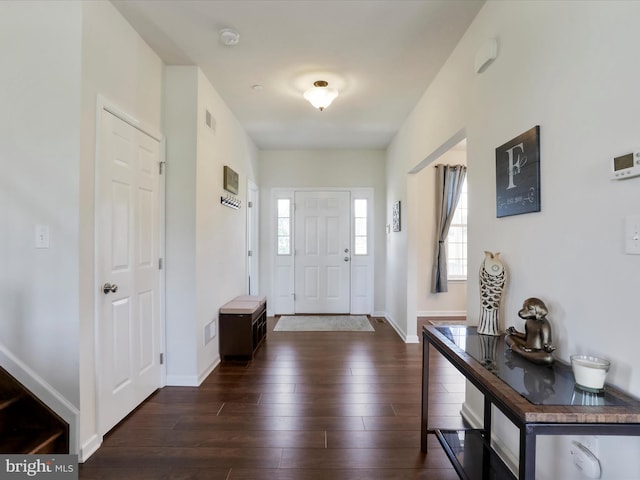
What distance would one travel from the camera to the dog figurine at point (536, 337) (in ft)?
4.20

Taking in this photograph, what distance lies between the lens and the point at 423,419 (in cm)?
187

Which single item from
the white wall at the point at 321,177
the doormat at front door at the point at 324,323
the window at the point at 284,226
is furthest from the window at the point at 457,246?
the window at the point at 284,226

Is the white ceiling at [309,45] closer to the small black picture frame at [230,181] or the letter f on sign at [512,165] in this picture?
the small black picture frame at [230,181]

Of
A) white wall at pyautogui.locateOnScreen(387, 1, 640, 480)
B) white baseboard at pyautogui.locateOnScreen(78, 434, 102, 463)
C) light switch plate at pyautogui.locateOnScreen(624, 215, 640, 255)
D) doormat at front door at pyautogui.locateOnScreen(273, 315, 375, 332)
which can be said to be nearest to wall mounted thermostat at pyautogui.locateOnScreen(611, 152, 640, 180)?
white wall at pyautogui.locateOnScreen(387, 1, 640, 480)

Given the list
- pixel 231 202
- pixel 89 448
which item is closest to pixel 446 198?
pixel 231 202

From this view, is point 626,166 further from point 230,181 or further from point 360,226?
point 360,226

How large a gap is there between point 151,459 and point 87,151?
5.86ft

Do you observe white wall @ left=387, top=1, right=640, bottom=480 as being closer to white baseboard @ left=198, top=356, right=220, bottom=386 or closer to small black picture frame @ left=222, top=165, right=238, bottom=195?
white baseboard @ left=198, top=356, right=220, bottom=386

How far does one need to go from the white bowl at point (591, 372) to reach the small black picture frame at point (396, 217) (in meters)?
3.28

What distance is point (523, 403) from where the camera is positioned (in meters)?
0.96

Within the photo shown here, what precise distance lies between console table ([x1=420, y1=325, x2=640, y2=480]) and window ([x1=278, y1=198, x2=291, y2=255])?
380cm

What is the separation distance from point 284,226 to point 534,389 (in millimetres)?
4603

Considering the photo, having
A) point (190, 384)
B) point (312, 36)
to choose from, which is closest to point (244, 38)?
point (312, 36)

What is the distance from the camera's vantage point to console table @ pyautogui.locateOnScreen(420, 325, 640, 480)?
90 centimetres
